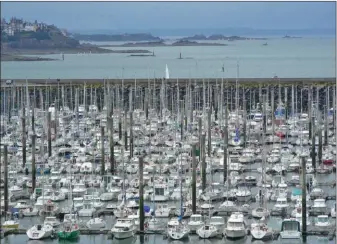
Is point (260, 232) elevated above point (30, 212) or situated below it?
below

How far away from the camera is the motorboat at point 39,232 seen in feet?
70.0

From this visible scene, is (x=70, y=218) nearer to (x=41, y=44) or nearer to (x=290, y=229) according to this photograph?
(x=290, y=229)

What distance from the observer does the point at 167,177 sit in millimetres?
26438

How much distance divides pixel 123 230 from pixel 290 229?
10.5 feet

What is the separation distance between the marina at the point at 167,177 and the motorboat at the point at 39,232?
2 cm

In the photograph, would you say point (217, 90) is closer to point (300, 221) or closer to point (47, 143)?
point (47, 143)

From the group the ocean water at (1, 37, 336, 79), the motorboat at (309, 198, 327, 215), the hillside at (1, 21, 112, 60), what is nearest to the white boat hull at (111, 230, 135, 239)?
the motorboat at (309, 198, 327, 215)

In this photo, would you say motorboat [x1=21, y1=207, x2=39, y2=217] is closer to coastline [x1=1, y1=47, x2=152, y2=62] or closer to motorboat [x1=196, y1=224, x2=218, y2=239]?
motorboat [x1=196, y1=224, x2=218, y2=239]

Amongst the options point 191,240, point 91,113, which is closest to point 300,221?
point 191,240

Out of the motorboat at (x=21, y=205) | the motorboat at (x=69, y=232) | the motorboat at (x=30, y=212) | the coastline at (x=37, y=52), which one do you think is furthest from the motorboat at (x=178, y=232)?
the coastline at (x=37, y=52)

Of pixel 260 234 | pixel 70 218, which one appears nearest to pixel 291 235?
pixel 260 234

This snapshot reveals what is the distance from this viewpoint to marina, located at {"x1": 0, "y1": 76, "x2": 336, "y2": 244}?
2150 cm

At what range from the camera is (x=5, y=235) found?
2138cm

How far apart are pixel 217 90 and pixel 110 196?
1656cm
